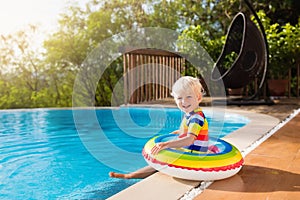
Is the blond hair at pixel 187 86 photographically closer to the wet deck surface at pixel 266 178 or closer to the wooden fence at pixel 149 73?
the wet deck surface at pixel 266 178

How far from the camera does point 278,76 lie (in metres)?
7.30

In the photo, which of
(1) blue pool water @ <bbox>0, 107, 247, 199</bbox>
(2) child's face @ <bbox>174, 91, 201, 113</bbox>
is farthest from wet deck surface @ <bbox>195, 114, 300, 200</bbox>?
(1) blue pool water @ <bbox>0, 107, 247, 199</bbox>

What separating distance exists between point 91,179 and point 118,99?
6.74 m

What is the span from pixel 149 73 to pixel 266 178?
500 centimetres

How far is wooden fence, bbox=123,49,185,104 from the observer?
606cm

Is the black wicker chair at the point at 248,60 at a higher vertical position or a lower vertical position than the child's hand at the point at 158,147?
higher

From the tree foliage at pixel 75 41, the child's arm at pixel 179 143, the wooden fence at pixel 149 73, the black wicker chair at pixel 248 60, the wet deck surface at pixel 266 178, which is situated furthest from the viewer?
the tree foliage at pixel 75 41

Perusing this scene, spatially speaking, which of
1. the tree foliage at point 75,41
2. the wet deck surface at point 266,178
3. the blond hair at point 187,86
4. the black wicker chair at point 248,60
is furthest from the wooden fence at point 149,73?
the blond hair at point 187,86

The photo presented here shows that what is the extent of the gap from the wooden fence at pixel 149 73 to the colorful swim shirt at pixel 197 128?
417cm

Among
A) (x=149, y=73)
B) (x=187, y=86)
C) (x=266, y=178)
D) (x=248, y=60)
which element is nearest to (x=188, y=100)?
(x=187, y=86)

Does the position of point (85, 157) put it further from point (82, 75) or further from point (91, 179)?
point (82, 75)

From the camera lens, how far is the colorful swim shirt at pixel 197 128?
1721mm

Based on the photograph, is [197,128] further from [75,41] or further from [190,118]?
[75,41]

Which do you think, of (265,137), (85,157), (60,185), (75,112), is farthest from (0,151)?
(75,112)
